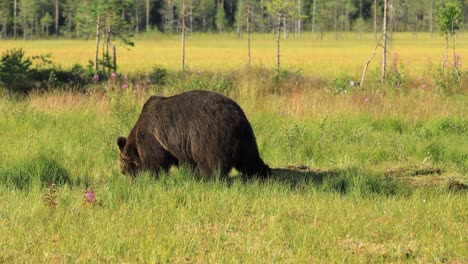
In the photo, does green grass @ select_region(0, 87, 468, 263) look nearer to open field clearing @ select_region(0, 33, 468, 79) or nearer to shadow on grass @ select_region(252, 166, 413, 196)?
shadow on grass @ select_region(252, 166, 413, 196)

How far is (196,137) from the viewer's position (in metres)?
6.89

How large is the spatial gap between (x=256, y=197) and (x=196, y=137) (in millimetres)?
1079

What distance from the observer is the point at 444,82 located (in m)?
17.1

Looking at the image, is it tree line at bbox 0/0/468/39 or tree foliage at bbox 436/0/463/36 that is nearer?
tree foliage at bbox 436/0/463/36

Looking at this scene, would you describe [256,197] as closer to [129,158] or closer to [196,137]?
[196,137]

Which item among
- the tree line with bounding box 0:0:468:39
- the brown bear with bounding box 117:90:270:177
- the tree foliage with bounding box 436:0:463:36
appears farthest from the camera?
the tree line with bounding box 0:0:468:39

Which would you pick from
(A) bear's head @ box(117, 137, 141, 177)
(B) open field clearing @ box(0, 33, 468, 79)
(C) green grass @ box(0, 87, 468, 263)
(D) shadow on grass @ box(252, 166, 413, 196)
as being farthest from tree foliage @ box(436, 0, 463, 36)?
(A) bear's head @ box(117, 137, 141, 177)

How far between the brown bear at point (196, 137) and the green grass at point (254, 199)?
24cm

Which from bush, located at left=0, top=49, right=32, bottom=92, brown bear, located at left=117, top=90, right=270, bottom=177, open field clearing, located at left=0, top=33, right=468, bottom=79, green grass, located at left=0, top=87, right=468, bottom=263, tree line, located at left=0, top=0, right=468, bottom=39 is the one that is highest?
tree line, located at left=0, top=0, right=468, bottom=39

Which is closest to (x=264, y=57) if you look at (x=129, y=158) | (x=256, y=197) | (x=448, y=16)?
(x=448, y=16)

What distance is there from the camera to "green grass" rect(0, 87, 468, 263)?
15.6 feet

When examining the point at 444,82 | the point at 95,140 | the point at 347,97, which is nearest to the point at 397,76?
the point at 444,82

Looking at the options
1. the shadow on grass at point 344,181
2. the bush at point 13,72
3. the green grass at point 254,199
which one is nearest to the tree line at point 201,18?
the bush at point 13,72

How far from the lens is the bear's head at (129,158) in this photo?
7570 millimetres
